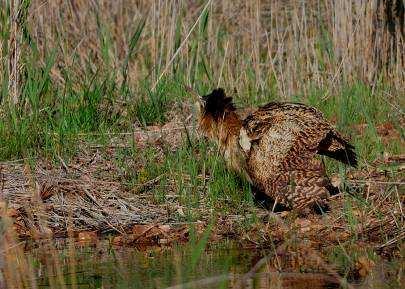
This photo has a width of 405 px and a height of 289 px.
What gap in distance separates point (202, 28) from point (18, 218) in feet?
12.9

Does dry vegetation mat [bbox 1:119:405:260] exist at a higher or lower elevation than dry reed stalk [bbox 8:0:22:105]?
lower

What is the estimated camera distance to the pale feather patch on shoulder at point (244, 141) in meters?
7.32

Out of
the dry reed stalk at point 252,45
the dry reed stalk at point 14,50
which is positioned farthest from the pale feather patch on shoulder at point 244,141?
the dry reed stalk at point 252,45

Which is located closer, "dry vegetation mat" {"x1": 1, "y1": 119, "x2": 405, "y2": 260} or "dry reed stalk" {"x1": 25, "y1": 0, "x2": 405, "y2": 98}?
"dry vegetation mat" {"x1": 1, "y1": 119, "x2": 405, "y2": 260}

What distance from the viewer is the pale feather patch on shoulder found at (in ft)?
24.0

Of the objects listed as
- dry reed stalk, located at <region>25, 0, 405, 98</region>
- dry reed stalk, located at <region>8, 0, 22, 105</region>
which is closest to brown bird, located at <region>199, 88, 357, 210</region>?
dry reed stalk, located at <region>8, 0, 22, 105</region>

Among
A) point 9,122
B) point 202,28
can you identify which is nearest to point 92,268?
point 9,122

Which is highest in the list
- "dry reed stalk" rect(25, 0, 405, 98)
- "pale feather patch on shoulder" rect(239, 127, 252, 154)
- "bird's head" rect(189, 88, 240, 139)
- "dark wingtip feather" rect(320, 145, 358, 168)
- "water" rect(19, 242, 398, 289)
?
"dry reed stalk" rect(25, 0, 405, 98)

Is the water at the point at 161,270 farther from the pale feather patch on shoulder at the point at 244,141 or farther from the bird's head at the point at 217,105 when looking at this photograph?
the bird's head at the point at 217,105

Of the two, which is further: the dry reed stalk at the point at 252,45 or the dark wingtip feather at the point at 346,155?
the dry reed stalk at the point at 252,45

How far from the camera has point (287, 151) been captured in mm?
7098

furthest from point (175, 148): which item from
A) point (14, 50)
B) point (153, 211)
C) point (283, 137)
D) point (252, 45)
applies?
point (252, 45)

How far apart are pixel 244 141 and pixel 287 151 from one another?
0.39 m

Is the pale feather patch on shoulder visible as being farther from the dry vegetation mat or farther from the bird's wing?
the dry vegetation mat
